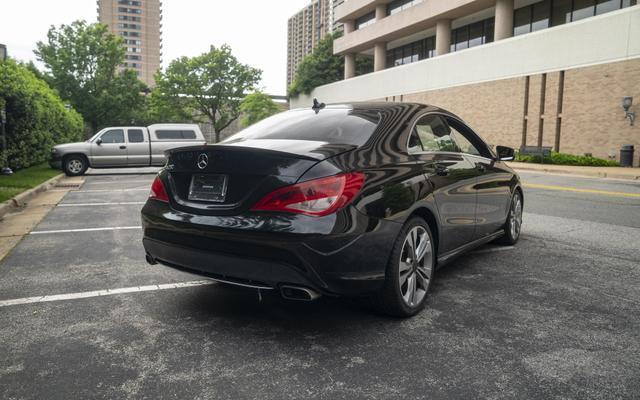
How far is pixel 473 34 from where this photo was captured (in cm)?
3578

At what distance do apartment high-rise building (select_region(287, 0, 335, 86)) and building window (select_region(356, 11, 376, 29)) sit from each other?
73810 mm

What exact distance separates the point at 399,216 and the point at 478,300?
1.13 m

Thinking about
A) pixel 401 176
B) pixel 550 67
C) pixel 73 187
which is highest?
pixel 550 67

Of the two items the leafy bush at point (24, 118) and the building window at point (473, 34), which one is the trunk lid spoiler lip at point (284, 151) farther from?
the building window at point (473, 34)

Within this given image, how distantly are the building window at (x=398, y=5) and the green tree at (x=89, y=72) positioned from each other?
79.5ft

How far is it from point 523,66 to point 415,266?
27.7 m

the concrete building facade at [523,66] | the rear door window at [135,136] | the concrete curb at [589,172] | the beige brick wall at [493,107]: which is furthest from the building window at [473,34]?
the rear door window at [135,136]

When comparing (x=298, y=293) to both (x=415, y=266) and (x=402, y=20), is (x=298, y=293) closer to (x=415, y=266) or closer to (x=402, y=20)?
(x=415, y=266)

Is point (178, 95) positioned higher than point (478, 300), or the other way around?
point (178, 95)

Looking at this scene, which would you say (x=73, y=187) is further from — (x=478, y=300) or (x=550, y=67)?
(x=550, y=67)

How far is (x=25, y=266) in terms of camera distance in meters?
5.09

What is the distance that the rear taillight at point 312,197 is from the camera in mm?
3072

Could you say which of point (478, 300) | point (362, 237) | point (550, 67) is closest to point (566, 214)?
point (478, 300)

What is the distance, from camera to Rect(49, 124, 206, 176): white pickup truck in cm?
1803
